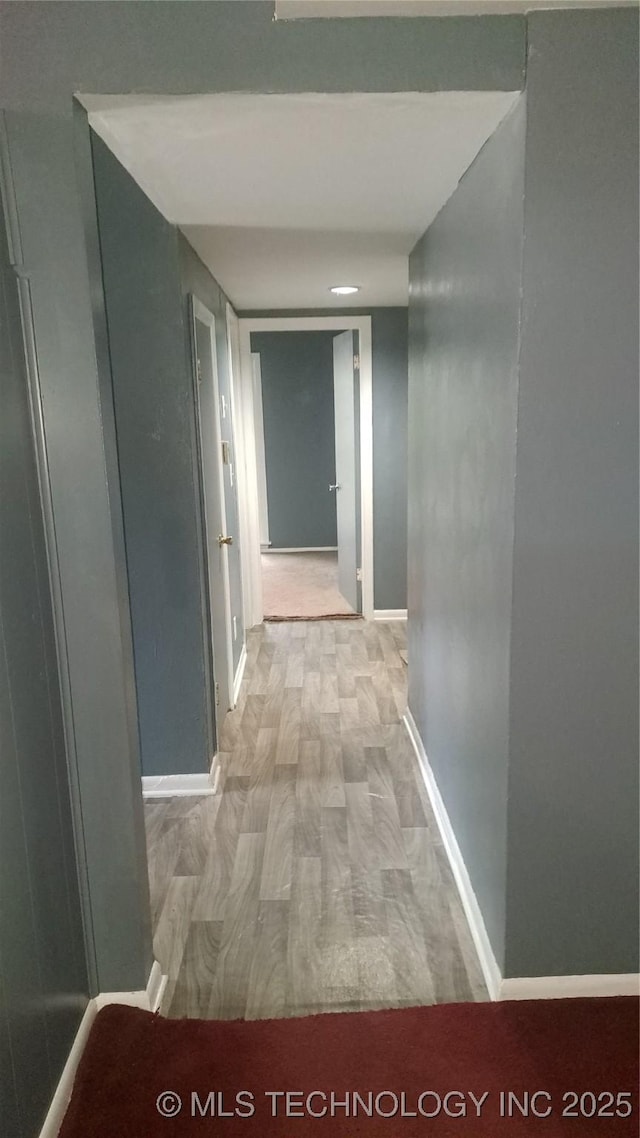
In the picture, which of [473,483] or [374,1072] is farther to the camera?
[473,483]

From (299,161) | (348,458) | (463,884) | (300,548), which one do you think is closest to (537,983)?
(463,884)

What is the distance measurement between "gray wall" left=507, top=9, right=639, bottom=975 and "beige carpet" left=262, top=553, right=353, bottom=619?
3.70 metres

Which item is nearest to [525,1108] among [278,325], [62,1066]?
[62,1066]

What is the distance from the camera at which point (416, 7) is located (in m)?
1.39

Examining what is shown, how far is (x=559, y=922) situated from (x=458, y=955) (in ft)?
1.28

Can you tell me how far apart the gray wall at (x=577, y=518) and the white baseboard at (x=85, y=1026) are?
93cm

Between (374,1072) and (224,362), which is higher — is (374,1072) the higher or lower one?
the lower one

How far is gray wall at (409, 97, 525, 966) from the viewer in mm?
1641

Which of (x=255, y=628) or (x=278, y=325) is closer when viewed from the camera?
(x=278, y=325)

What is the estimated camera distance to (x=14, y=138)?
1.45 metres

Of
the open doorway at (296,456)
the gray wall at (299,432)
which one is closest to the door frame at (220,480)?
the open doorway at (296,456)

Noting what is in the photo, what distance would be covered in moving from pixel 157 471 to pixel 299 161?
4.21ft

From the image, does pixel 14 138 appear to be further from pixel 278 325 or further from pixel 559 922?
pixel 278 325

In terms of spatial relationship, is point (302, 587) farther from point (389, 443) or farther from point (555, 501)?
point (555, 501)
